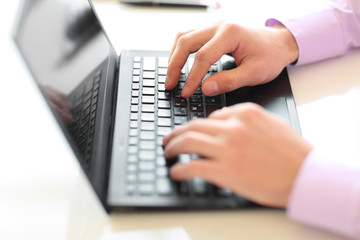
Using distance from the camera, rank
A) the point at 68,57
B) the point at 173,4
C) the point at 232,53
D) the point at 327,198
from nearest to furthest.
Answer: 1. the point at 327,198
2. the point at 68,57
3. the point at 232,53
4. the point at 173,4

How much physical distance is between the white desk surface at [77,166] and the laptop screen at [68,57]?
9 centimetres

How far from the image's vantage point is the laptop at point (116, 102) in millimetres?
539

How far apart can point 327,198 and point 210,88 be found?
0.26m

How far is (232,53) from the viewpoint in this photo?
0.73 meters

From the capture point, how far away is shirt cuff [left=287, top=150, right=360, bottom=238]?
50 centimetres

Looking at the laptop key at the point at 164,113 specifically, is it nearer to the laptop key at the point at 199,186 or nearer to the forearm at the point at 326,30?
the laptop key at the point at 199,186

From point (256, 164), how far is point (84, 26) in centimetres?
37

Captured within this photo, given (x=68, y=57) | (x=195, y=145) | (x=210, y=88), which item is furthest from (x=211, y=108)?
(x=68, y=57)

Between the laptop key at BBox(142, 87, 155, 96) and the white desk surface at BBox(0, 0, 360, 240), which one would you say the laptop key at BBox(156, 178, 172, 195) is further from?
the laptop key at BBox(142, 87, 155, 96)

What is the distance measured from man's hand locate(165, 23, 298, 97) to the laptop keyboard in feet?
0.07

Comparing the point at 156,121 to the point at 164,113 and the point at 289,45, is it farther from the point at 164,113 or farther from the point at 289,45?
the point at 289,45

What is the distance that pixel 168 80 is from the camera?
696 millimetres

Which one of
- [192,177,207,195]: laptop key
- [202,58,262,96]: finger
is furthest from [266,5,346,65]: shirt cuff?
[192,177,207,195]: laptop key

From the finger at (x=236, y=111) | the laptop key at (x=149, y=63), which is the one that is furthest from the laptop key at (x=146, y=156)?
the laptop key at (x=149, y=63)
